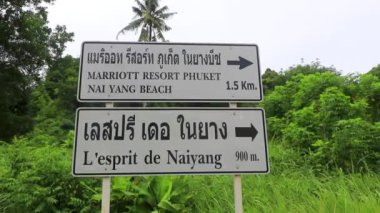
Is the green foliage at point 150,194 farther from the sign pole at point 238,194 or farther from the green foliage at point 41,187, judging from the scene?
the sign pole at point 238,194

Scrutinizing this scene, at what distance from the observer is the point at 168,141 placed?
264 centimetres

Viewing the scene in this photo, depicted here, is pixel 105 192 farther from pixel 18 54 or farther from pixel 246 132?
pixel 18 54

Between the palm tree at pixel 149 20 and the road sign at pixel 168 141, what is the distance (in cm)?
2282

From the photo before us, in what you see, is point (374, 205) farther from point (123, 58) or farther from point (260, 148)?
point (123, 58)

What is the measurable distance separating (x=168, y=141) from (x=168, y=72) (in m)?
0.55

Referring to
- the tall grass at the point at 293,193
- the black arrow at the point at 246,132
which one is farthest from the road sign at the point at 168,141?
the tall grass at the point at 293,193

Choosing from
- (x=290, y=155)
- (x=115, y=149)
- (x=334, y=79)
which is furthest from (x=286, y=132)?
(x=115, y=149)

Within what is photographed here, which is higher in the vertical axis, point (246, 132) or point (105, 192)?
point (246, 132)

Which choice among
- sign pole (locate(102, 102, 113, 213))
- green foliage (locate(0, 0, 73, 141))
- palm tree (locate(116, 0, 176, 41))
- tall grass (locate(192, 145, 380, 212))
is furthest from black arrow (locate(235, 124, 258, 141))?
palm tree (locate(116, 0, 176, 41))

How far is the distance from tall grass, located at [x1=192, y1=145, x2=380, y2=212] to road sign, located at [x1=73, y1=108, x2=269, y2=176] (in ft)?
3.81

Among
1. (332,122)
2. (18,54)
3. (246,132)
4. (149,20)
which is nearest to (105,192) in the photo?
(246,132)

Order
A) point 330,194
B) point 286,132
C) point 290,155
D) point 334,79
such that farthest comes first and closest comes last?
point 334,79 < point 286,132 < point 290,155 < point 330,194

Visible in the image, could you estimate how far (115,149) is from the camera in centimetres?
258

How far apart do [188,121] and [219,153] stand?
1.06ft
